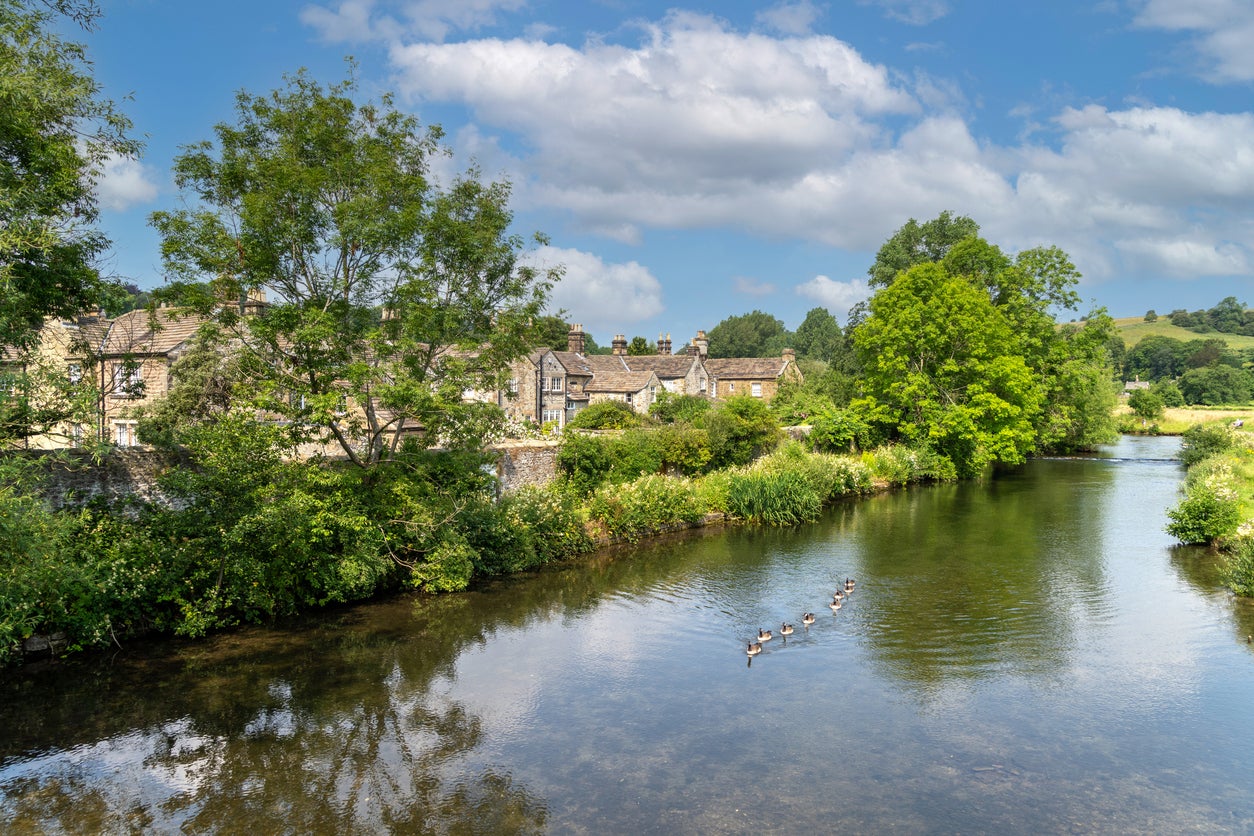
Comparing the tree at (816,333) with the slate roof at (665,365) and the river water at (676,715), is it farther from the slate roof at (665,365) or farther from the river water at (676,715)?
the river water at (676,715)

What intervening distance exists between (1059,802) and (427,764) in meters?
8.91

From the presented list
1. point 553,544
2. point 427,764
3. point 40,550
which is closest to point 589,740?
point 427,764

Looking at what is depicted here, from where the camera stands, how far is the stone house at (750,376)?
229 feet

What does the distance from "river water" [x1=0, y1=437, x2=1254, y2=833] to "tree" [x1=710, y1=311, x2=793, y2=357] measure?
12169 cm

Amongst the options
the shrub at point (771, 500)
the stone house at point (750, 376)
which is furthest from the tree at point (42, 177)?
the stone house at point (750, 376)

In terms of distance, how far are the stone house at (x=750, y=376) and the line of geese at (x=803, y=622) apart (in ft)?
157

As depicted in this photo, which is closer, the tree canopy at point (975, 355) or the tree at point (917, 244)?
the tree canopy at point (975, 355)

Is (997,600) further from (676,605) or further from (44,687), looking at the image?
(44,687)

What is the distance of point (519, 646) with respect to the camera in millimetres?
17328

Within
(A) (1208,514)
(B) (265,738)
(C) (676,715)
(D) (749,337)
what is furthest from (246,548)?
(D) (749,337)

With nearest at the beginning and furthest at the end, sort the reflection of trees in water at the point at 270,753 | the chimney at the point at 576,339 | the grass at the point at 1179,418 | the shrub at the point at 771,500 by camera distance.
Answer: the reflection of trees in water at the point at 270,753 < the shrub at the point at 771,500 < the chimney at the point at 576,339 < the grass at the point at 1179,418

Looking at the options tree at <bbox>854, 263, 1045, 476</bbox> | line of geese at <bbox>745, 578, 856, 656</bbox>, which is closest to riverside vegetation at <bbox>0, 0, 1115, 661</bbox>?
line of geese at <bbox>745, 578, 856, 656</bbox>

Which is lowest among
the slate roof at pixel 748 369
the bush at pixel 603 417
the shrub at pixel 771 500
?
the shrub at pixel 771 500

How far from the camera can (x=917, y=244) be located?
57.1m
